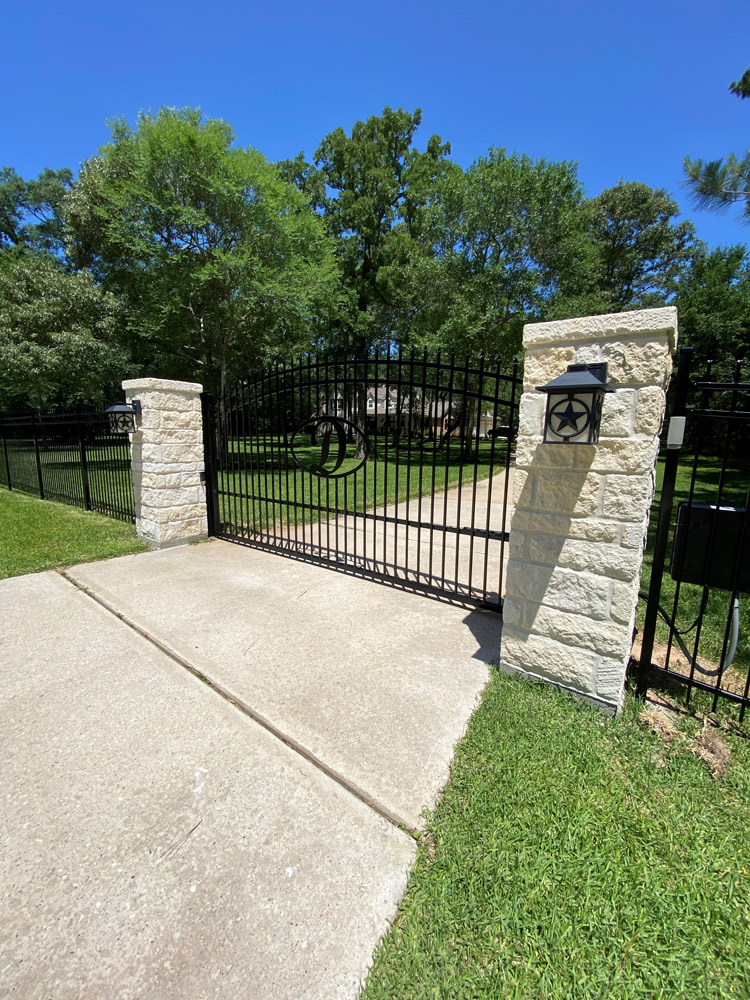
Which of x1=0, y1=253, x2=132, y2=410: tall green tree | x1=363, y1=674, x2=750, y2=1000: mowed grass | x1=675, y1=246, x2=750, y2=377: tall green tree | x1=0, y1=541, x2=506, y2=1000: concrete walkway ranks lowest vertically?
x1=0, y1=541, x2=506, y2=1000: concrete walkway

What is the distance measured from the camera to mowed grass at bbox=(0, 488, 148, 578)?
504cm

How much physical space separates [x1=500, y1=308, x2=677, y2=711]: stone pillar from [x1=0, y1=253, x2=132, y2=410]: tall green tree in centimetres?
1564

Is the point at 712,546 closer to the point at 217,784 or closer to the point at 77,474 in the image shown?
the point at 217,784

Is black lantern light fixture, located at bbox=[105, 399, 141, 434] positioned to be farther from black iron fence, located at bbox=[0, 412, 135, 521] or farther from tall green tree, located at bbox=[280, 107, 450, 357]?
tall green tree, located at bbox=[280, 107, 450, 357]

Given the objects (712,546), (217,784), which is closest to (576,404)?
(712,546)

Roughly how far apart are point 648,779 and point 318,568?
3.43 meters

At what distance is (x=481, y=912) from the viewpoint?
1520mm

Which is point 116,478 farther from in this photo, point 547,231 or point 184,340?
point 547,231

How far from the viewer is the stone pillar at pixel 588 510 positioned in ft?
7.47

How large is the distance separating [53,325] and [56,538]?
12.3m

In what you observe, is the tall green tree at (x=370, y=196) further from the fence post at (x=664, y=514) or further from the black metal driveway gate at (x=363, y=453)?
the fence post at (x=664, y=514)

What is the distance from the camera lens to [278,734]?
237 centimetres

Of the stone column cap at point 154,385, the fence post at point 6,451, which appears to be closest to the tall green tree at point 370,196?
the fence post at point 6,451

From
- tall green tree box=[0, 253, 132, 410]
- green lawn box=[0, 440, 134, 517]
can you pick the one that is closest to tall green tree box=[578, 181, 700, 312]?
tall green tree box=[0, 253, 132, 410]
